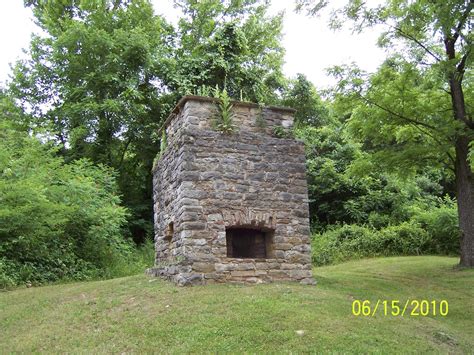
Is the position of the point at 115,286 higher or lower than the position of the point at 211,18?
lower

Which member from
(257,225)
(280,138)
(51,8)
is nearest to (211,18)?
(51,8)

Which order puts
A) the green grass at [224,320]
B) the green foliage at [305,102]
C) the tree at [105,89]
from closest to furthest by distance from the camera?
the green grass at [224,320] < the tree at [105,89] < the green foliage at [305,102]

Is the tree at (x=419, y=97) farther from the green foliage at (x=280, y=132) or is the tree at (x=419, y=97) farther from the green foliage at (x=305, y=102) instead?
the green foliage at (x=305, y=102)

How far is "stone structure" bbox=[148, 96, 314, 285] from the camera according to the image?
7742mm

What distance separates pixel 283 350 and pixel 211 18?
17353 mm

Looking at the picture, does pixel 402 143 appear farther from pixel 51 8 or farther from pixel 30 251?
pixel 51 8

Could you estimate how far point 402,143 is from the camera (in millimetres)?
11164

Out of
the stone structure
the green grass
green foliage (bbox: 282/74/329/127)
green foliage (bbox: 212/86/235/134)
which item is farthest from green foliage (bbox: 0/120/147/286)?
green foliage (bbox: 282/74/329/127)

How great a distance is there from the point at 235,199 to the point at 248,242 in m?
1.22

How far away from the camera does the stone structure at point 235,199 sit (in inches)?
305

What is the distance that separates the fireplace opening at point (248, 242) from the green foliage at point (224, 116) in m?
1.93
